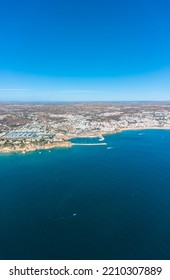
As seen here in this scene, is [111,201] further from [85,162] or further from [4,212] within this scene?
[85,162]

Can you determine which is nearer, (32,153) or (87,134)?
(32,153)

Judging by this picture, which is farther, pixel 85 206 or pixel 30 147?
pixel 30 147

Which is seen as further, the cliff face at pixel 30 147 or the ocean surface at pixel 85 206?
the cliff face at pixel 30 147

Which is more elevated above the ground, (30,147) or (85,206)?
(30,147)

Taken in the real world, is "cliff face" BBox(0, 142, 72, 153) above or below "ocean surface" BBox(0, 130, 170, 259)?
above

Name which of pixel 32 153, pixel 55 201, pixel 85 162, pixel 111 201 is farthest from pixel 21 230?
pixel 32 153

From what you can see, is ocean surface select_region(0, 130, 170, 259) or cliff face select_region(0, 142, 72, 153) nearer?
ocean surface select_region(0, 130, 170, 259)

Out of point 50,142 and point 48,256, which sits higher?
point 50,142

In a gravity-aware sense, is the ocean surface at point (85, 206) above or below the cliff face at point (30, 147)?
below
